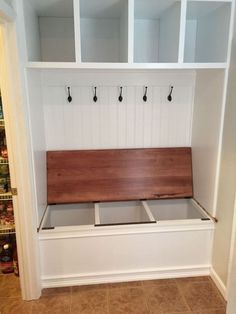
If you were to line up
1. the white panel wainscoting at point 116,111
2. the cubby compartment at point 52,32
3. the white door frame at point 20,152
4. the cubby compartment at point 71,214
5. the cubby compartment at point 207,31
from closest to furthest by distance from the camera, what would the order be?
the white door frame at point 20,152, the cubby compartment at point 207,31, the cubby compartment at point 52,32, the white panel wainscoting at point 116,111, the cubby compartment at point 71,214

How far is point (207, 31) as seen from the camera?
211 cm

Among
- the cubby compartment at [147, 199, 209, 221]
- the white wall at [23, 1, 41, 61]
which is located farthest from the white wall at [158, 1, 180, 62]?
the cubby compartment at [147, 199, 209, 221]

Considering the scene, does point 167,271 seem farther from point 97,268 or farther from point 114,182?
point 114,182

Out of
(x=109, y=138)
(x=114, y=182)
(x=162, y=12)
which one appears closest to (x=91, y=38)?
(x=162, y=12)

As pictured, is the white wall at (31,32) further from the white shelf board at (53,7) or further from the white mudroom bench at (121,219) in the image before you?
the white mudroom bench at (121,219)

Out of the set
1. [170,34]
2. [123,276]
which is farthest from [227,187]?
[170,34]

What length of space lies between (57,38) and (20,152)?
41.3 inches

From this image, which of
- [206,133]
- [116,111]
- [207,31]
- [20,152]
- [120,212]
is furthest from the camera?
[120,212]

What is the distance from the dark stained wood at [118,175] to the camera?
2.43 meters

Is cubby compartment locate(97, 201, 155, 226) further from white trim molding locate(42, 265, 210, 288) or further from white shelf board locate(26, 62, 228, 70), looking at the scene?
white shelf board locate(26, 62, 228, 70)

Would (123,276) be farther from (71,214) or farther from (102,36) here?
(102,36)

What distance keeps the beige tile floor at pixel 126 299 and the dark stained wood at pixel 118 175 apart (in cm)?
72

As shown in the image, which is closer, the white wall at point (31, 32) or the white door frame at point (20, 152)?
the white door frame at point (20, 152)

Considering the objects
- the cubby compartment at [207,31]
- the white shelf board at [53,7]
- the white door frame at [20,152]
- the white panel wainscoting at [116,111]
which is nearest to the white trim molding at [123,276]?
the white door frame at [20,152]
